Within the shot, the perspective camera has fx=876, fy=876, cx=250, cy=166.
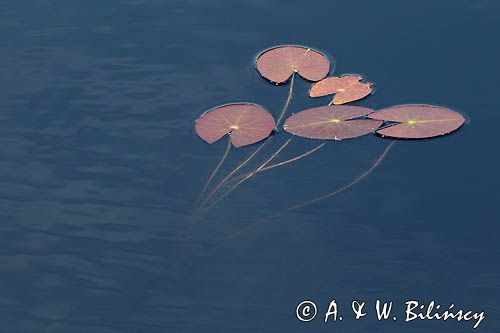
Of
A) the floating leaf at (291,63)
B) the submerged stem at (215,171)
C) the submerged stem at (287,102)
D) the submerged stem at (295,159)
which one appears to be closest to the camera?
the submerged stem at (215,171)

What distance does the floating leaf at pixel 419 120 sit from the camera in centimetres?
546

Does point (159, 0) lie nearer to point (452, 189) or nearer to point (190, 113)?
point (190, 113)

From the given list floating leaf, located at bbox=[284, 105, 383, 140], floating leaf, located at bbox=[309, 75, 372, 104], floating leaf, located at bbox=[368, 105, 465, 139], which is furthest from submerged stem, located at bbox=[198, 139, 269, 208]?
floating leaf, located at bbox=[368, 105, 465, 139]

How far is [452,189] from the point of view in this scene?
5.12m

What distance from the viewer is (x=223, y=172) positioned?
17.4 feet

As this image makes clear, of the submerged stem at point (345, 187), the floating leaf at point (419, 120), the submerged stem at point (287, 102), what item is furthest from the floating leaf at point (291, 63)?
the submerged stem at point (345, 187)

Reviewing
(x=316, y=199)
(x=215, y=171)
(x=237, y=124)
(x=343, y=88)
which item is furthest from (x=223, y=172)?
(x=343, y=88)

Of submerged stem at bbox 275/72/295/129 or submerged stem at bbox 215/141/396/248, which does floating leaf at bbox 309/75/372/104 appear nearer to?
submerged stem at bbox 275/72/295/129

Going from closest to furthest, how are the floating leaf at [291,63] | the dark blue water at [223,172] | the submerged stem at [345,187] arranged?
the dark blue water at [223,172]
the submerged stem at [345,187]
the floating leaf at [291,63]

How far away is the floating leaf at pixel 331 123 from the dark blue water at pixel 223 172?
0.23 ft

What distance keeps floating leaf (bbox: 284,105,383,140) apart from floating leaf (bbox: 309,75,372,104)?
0.09 meters

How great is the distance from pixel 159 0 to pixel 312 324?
3248mm

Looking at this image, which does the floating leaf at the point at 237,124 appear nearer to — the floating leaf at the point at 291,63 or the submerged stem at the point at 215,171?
the submerged stem at the point at 215,171

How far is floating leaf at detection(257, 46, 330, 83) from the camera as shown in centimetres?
594
